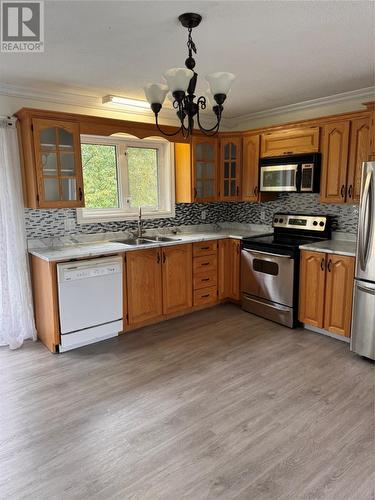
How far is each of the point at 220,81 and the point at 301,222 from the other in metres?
2.53

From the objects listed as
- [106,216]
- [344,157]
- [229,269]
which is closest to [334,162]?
[344,157]

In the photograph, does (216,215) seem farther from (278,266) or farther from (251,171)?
(278,266)

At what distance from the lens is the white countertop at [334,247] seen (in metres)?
3.22

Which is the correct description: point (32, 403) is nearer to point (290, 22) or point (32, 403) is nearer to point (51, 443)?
point (51, 443)

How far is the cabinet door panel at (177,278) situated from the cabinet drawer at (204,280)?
0.08 m

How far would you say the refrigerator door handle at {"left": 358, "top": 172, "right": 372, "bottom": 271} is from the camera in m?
2.84

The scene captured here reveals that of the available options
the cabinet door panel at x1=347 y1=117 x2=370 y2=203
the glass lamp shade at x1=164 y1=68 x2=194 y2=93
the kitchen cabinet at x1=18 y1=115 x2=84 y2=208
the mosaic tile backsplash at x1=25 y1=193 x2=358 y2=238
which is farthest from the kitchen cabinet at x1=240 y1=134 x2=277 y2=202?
the glass lamp shade at x1=164 y1=68 x2=194 y2=93

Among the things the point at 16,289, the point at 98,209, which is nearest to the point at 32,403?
the point at 16,289

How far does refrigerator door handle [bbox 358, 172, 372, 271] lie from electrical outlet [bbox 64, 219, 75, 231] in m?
2.78

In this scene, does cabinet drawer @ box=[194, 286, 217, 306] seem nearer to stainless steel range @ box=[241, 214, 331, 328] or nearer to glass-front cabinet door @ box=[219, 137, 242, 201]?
stainless steel range @ box=[241, 214, 331, 328]

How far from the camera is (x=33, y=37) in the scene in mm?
2207

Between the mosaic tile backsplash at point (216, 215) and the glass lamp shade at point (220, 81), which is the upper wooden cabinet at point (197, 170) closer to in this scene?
the mosaic tile backsplash at point (216, 215)

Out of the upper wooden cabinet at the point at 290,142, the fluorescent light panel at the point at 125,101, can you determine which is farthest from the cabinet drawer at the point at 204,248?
the fluorescent light panel at the point at 125,101

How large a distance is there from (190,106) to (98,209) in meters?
2.23
